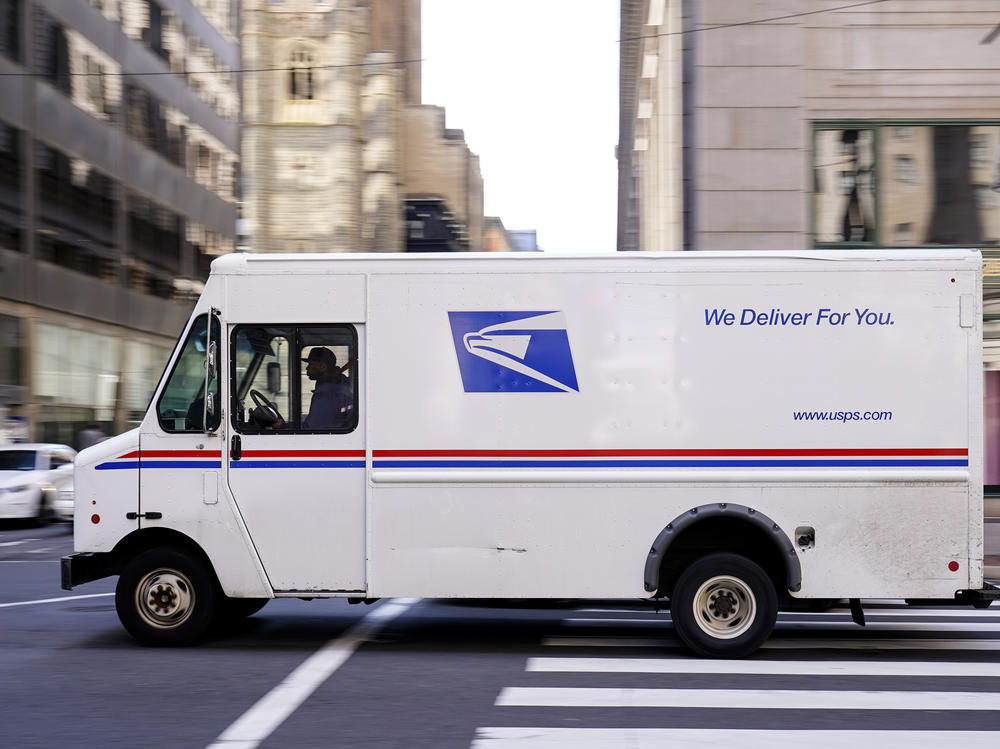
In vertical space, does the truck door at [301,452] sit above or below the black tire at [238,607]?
above

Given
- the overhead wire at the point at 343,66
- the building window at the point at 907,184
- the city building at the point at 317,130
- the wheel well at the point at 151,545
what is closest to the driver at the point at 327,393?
the wheel well at the point at 151,545

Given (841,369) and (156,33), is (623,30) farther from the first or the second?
(841,369)

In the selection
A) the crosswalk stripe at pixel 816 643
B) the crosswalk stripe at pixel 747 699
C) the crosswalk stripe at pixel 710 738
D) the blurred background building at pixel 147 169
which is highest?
the blurred background building at pixel 147 169

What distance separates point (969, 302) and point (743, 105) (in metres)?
9.05

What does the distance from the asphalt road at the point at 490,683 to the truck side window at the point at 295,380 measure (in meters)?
1.70

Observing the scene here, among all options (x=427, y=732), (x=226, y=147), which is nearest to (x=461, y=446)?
(x=427, y=732)

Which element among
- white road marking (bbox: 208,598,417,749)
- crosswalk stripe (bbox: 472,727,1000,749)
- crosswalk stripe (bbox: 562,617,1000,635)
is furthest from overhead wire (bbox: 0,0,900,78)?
crosswalk stripe (bbox: 472,727,1000,749)

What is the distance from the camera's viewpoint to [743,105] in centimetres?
1667

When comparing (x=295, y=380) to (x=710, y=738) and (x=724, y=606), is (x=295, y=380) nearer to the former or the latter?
(x=724, y=606)

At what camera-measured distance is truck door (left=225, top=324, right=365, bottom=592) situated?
845 cm

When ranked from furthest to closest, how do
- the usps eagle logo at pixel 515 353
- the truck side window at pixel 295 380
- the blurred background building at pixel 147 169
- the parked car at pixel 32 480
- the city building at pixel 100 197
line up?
the blurred background building at pixel 147 169 → the city building at pixel 100 197 → the parked car at pixel 32 480 → the truck side window at pixel 295 380 → the usps eagle logo at pixel 515 353

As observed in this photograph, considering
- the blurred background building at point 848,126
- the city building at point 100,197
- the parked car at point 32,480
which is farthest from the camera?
the city building at point 100,197

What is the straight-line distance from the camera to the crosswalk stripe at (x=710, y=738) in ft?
19.8

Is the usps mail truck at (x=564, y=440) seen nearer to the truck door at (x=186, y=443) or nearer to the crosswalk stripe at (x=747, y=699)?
the truck door at (x=186, y=443)
